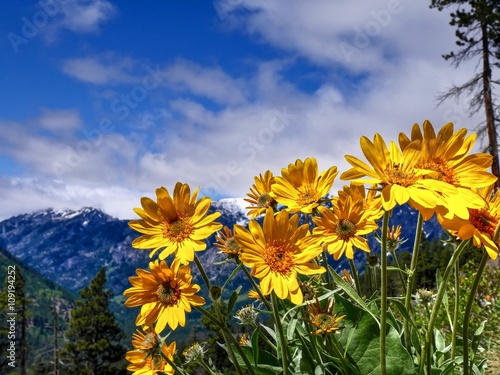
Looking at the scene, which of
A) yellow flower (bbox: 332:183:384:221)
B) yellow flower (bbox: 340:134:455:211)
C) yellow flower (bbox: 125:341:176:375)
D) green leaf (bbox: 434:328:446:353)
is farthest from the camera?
green leaf (bbox: 434:328:446:353)

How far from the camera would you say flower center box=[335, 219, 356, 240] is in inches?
75.7

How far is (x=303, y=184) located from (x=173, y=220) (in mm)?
638

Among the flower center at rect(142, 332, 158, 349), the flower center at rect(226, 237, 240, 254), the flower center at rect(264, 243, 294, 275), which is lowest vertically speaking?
the flower center at rect(142, 332, 158, 349)

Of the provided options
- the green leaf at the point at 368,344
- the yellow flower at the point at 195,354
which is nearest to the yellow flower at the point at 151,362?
the yellow flower at the point at 195,354

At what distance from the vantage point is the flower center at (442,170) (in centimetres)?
150

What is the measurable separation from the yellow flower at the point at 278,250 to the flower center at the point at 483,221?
0.54 m

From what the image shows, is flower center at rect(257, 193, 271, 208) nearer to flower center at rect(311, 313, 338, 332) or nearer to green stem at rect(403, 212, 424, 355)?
flower center at rect(311, 313, 338, 332)

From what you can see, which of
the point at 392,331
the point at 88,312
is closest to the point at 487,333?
the point at 392,331

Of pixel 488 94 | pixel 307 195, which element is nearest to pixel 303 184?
pixel 307 195

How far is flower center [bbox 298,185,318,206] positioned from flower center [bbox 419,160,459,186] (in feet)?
2.08

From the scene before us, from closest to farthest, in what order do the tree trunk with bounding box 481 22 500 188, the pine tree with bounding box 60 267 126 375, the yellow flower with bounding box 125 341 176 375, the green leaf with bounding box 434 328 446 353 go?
the yellow flower with bounding box 125 341 176 375
the green leaf with bounding box 434 328 446 353
the tree trunk with bounding box 481 22 500 188
the pine tree with bounding box 60 267 126 375

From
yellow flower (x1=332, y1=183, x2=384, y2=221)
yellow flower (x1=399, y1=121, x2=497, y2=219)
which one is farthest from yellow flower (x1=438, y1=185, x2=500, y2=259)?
yellow flower (x1=332, y1=183, x2=384, y2=221)

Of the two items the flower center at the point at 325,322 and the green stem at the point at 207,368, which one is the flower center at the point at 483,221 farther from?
the green stem at the point at 207,368

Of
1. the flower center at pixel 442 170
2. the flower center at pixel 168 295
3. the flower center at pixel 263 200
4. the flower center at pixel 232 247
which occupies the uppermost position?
the flower center at pixel 263 200
